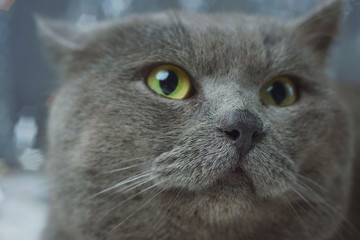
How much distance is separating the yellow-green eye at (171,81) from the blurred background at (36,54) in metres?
0.26

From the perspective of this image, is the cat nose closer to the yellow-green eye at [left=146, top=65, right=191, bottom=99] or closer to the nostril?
the nostril

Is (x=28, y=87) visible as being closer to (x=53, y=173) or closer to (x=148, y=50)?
(x=53, y=173)

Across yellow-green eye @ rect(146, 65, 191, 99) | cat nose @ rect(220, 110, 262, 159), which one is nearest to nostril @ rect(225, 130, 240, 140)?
cat nose @ rect(220, 110, 262, 159)

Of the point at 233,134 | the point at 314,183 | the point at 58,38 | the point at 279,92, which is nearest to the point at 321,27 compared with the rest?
the point at 279,92

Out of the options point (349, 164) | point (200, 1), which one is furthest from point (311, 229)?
point (200, 1)

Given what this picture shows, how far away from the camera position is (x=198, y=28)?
41.4 inches

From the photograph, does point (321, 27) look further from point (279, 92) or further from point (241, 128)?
point (241, 128)

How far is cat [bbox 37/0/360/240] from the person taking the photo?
839 mm

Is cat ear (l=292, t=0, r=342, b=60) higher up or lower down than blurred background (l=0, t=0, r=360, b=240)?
lower down

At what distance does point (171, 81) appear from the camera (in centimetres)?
99

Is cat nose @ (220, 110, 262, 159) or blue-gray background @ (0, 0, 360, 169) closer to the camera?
cat nose @ (220, 110, 262, 159)

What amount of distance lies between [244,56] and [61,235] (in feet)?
2.93

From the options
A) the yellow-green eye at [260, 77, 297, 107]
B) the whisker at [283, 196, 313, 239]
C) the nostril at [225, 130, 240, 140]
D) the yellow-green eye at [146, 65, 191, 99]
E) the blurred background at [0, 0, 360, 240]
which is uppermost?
the blurred background at [0, 0, 360, 240]

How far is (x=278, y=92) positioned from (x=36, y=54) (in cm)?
92
